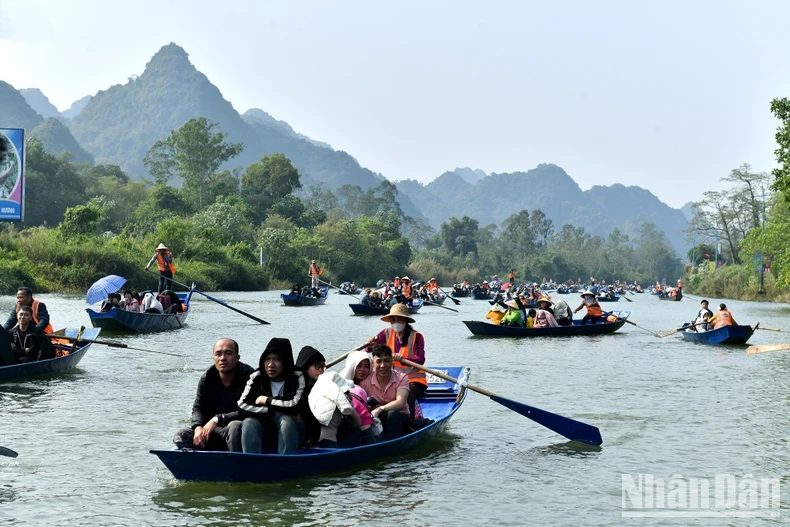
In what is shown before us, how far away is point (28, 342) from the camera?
41.3 feet

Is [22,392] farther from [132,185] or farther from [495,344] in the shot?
[132,185]

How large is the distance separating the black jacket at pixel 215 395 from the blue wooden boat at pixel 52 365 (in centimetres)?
582

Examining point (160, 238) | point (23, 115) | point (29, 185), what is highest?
point (23, 115)

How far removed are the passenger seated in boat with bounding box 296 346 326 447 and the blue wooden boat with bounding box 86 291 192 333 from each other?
13.5 m

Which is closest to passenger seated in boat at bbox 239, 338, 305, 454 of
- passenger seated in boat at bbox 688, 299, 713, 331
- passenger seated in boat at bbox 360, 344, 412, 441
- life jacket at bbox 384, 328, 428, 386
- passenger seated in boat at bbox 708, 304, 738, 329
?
passenger seated in boat at bbox 360, 344, 412, 441

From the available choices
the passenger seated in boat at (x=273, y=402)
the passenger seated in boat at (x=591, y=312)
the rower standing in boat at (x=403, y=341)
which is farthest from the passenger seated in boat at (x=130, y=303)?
the passenger seated in boat at (x=273, y=402)

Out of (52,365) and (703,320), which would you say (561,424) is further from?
(703,320)

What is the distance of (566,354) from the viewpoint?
1877cm

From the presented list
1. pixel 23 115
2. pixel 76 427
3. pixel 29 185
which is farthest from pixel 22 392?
pixel 23 115

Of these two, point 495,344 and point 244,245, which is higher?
point 244,245

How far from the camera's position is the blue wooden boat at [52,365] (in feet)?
39.7

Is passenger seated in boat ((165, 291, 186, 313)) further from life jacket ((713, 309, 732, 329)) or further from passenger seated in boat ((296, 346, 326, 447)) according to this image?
passenger seated in boat ((296, 346, 326, 447))

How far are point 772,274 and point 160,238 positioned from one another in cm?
3448

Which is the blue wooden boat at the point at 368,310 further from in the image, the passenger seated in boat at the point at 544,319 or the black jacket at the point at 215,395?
the black jacket at the point at 215,395
